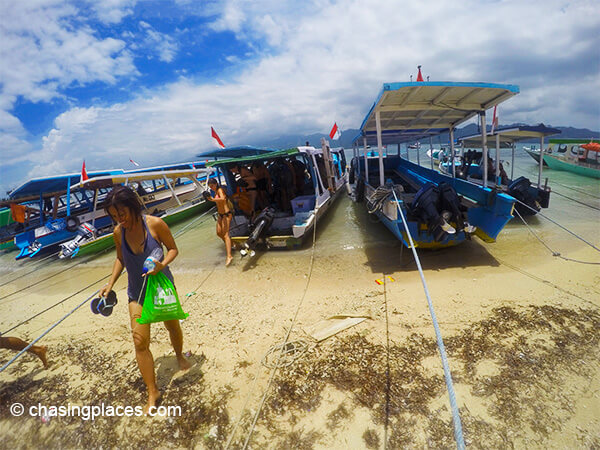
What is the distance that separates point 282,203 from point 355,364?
22.4ft

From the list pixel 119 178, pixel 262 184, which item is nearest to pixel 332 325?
pixel 262 184

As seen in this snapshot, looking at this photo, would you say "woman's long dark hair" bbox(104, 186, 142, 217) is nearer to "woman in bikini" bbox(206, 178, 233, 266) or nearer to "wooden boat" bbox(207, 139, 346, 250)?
"woman in bikini" bbox(206, 178, 233, 266)

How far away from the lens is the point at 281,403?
259 centimetres

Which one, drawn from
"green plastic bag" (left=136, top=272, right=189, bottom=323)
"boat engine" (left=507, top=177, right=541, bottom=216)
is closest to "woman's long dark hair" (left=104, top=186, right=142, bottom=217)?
"green plastic bag" (left=136, top=272, right=189, bottom=323)

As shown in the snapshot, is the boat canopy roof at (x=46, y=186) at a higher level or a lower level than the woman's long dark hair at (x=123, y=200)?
higher

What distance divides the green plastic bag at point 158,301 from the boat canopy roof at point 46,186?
959 cm

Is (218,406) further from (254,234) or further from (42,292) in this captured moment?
(42,292)

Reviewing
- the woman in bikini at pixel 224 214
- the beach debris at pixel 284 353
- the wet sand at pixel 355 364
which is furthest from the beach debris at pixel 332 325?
the woman in bikini at pixel 224 214

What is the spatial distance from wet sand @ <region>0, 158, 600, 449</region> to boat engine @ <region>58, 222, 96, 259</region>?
141 inches

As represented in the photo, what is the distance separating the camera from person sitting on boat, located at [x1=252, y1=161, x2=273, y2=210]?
8703 millimetres

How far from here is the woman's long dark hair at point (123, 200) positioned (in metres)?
2.34

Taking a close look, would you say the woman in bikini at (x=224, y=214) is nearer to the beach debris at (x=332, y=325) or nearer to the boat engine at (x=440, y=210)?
the beach debris at (x=332, y=325)

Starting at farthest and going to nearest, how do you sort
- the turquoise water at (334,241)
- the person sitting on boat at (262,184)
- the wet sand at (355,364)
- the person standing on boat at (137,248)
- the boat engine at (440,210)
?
the person sitting on boat at (262,184)
the turquoise water at (334,241)
the boat engine at (440,210)
the person standing on boat at (137,248)
the wet sand at (355,364)

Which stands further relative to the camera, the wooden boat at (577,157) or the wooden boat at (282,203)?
the wooden boat at (577,157)
